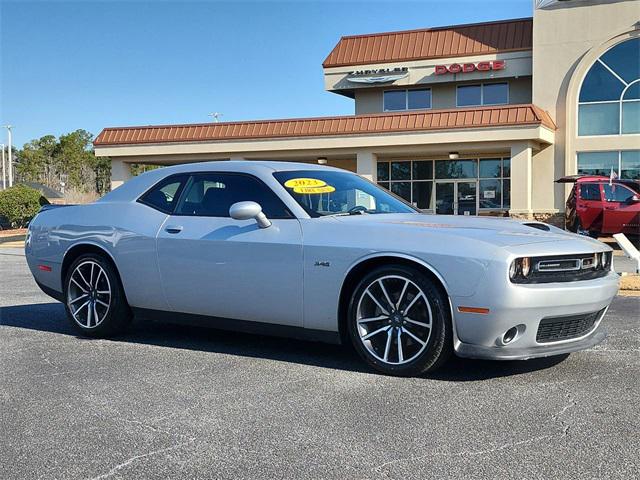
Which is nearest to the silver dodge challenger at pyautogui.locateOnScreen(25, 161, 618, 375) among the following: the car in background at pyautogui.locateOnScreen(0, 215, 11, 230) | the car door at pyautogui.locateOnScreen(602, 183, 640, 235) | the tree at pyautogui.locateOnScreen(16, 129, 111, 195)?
the car door at pyautogui.locateOnScreen(602, 183, 640, 235)

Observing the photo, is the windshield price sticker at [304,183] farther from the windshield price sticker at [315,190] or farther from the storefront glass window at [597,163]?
the storefront glass window at [597,163]

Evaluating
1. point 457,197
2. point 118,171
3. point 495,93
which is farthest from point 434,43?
point 118,171

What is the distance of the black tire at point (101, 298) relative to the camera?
20.5 feet

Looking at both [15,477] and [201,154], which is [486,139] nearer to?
[201,154]

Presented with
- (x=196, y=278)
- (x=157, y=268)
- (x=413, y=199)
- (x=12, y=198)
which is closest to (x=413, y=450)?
(x=196, y=278)

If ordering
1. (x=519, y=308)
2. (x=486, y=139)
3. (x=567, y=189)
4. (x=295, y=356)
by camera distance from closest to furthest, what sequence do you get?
(x=519, y=308) < (x=295, y=356) < (x=486, y=139) < (x=567, y=189)

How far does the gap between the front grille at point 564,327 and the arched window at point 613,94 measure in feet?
73.4

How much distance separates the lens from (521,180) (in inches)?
946

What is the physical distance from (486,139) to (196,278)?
1923 cm

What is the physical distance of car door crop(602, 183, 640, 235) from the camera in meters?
18.2

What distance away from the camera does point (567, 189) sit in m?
25.5

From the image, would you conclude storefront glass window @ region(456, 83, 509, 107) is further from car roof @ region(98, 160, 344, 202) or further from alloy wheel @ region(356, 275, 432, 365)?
alloy wheel @ region(356, 275, 432, 365)

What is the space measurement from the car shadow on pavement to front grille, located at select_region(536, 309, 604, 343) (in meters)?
0.39

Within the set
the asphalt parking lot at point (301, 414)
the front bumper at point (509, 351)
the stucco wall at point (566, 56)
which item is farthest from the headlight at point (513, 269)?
the stucco wall at point (566, 56)
